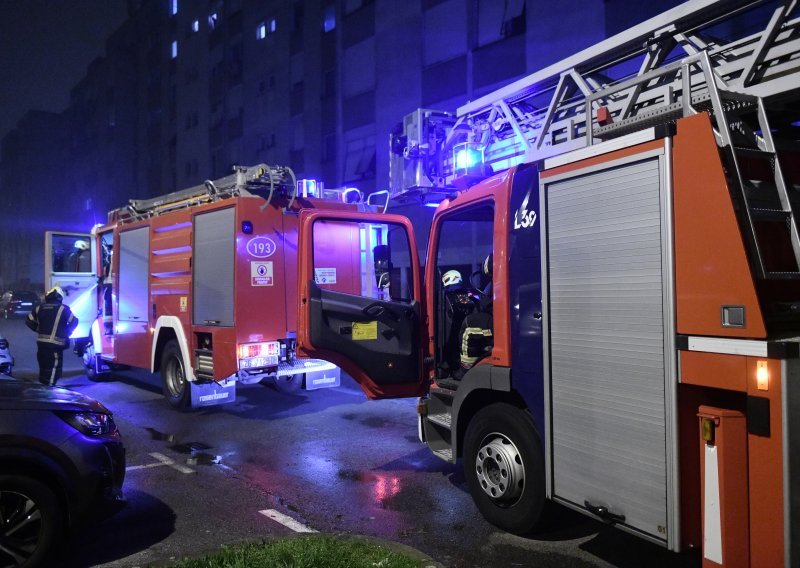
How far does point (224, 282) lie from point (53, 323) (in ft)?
11.7

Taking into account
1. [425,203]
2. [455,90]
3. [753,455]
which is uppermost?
[455,90]

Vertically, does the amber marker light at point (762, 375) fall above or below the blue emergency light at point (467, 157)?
below

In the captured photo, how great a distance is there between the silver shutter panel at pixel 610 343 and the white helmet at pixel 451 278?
1698mm

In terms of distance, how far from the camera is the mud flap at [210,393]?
28.8ft

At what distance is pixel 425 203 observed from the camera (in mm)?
6586

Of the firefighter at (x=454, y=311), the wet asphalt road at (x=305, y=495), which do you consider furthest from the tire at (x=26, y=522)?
the firefighter at (x=454, y=311)

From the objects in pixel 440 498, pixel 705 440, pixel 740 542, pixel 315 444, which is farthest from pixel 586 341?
pixel 315 444

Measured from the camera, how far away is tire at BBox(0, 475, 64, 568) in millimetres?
3637

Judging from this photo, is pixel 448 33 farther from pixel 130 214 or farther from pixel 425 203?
pixel 425 203

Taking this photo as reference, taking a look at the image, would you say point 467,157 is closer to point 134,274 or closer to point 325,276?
point 325,276

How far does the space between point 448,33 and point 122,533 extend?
18351 mm

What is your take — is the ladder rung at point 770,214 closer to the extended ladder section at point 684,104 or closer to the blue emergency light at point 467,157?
the extended ladder section at point 684,104

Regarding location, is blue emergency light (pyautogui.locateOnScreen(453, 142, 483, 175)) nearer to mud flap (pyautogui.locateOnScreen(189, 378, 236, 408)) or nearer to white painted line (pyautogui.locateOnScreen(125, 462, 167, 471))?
white painted line (pyautogui.locateOnScreen(125, 462, 167, 471))

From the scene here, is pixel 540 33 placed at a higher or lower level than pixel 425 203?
higher
